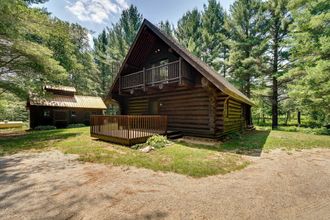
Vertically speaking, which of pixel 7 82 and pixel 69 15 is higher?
pixel 69 15

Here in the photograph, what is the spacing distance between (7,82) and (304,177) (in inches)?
687

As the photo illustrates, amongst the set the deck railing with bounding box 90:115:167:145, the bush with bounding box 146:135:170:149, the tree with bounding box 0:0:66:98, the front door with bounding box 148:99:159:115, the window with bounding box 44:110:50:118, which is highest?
the tree with bounding box 0:0:66:98

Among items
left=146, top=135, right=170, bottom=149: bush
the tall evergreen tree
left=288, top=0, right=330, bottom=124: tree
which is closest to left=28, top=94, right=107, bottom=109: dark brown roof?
the tall evergreen tree

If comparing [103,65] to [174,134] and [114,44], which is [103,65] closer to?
[114,44]

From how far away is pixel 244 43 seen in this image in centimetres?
2181

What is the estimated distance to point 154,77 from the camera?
448 inches

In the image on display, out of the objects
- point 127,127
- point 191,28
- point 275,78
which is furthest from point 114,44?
point 127,127

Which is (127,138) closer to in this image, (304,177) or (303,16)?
(304,177)

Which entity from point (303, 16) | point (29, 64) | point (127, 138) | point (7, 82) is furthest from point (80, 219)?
point (303, 16)

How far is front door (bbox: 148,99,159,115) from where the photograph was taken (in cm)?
Answer: 1323

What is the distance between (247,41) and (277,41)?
128 inches

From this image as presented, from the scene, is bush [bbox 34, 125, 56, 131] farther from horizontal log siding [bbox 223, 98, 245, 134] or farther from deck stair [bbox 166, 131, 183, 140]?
horizontal log siding [bbox 223, 98, 245, 134]

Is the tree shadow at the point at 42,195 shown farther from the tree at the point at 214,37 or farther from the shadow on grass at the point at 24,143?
the tree at the point at 214,37

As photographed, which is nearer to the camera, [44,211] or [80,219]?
[80,219]
